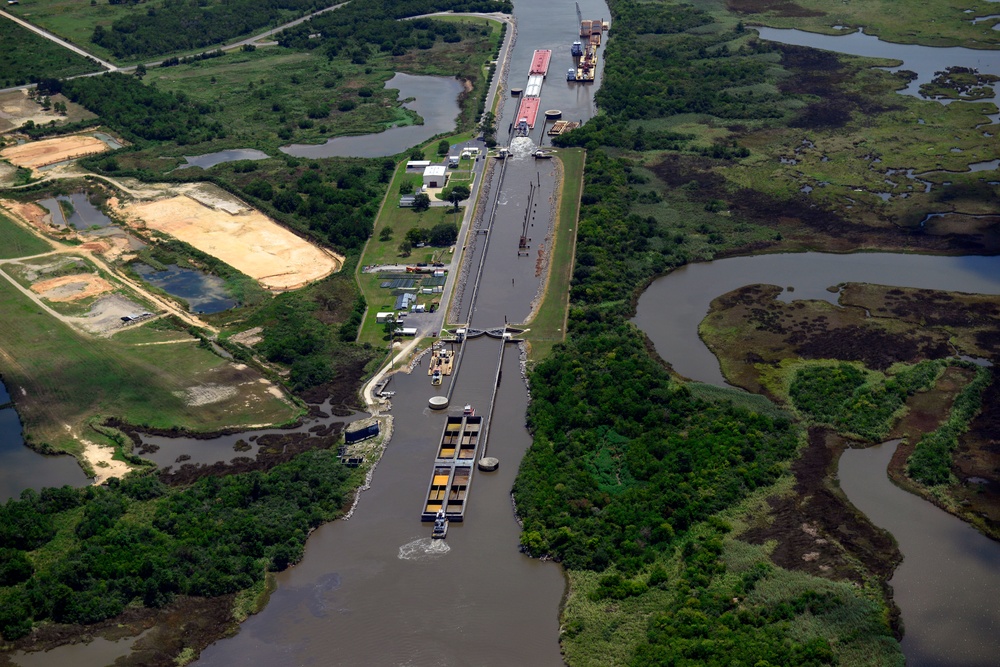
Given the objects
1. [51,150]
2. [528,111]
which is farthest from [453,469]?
[51,150]

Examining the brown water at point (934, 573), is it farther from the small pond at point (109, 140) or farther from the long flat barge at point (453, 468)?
the small pond at point (109, 140)

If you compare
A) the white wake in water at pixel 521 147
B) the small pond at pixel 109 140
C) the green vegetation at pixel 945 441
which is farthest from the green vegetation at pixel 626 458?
the small pond at pixel 109 140

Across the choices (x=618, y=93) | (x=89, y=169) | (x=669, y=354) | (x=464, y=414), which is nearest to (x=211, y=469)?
(x=464, y=414)

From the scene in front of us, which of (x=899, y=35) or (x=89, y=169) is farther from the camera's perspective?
(x=899, y=35)

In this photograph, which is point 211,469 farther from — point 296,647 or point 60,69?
point 60,69

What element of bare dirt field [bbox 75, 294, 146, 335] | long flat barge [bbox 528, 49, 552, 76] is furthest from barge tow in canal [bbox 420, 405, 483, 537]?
long flat barge [bbox 528, 49, 552, 76]

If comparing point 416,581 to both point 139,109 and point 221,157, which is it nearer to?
point 221,157
